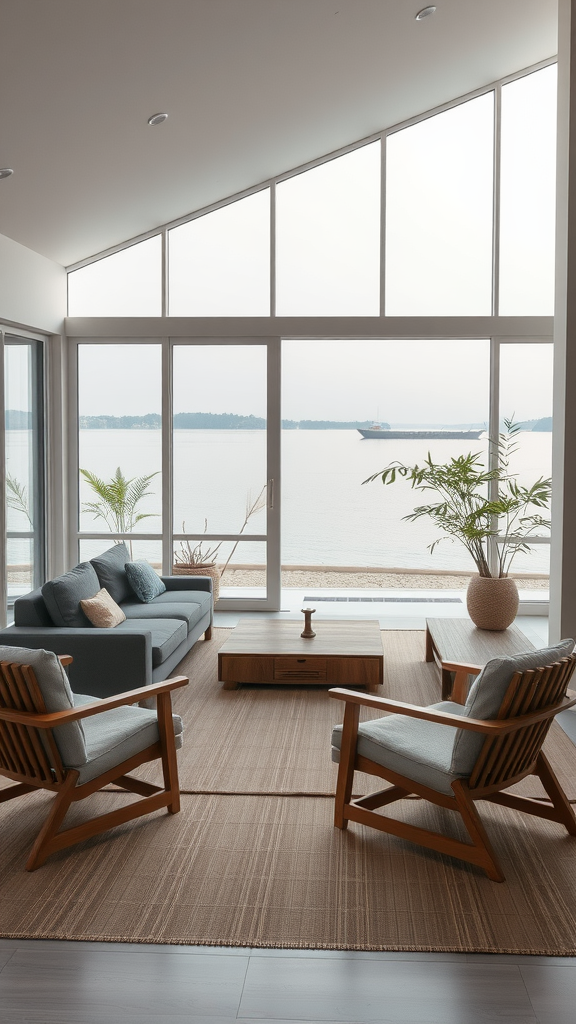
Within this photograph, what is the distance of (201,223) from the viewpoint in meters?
8.12

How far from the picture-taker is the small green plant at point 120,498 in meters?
8.29

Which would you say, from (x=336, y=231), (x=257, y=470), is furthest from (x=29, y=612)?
(x=336, y=231)

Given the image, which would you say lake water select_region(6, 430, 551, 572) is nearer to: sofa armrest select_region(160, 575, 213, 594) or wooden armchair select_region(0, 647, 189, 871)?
sofa armrest select_region(160, 575, 213, 594)

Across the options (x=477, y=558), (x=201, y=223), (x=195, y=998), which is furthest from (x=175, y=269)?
(x=195, y=998)

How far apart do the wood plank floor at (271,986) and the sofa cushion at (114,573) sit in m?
3.64

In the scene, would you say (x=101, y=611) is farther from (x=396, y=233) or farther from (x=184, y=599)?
(x=396, y=233)

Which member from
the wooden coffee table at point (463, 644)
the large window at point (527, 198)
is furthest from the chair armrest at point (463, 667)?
the large window at point (527, 198)

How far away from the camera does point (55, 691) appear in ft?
10.8

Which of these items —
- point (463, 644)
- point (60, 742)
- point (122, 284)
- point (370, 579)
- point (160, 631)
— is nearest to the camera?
point (60, 742)

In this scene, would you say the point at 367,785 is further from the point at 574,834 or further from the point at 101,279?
the point at 101,279

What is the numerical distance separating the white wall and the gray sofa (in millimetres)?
2224

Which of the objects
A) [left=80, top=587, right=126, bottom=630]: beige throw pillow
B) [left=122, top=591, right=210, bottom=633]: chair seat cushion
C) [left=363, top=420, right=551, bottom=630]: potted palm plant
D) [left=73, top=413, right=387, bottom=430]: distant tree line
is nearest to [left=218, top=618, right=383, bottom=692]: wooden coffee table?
[left=122, top=591, right=210, bottom=633]: chair seat cushion

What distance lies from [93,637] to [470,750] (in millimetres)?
2567

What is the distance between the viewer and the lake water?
8188 millimetres
